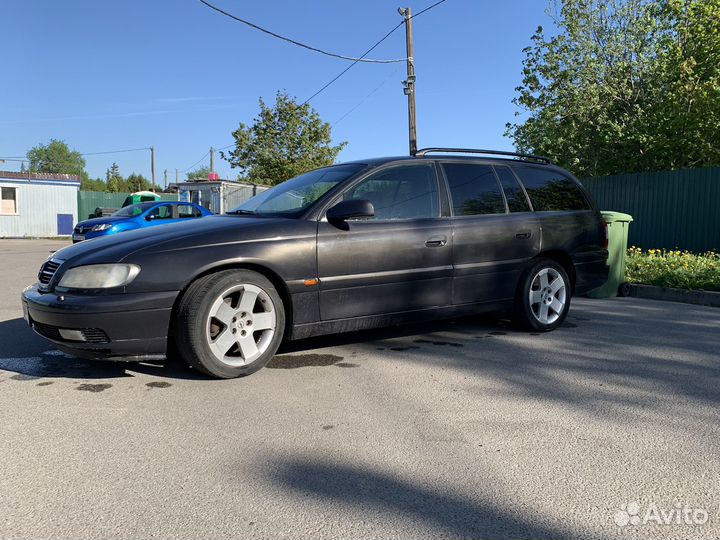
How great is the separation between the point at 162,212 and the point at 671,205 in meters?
12.3

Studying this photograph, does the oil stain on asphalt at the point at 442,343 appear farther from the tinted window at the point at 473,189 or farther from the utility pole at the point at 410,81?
the utility pole at the point at 410,81

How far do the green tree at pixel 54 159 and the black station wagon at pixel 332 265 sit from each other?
111 metres

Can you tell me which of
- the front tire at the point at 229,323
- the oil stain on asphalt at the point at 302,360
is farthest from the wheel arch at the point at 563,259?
the front tire at the point at 229,323

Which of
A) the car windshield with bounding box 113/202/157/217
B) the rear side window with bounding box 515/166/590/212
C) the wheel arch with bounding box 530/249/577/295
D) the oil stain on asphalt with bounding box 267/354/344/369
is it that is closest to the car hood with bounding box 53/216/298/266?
the oil stain on asphalt with bounding box 267/354/344/369

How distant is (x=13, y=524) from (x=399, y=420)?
6.23ft

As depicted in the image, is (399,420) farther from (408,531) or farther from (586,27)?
(586,27)

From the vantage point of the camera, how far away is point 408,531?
2209mm

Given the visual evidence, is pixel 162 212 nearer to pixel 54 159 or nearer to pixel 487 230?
pixel 487 230

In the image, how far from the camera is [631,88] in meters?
16.5

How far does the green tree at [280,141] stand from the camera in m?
31.2

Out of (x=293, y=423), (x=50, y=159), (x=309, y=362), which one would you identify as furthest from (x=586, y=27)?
(x=50, y=159)

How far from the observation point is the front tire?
12.5ft

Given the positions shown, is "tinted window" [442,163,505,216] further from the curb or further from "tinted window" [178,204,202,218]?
"tinted window" [178,204,202,218]

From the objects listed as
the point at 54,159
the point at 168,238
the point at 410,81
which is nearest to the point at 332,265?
the point at 168,238
